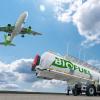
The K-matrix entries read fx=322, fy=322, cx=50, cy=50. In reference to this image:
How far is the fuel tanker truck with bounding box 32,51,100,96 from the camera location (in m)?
30.2

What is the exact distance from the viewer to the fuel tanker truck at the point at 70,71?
99.1ft

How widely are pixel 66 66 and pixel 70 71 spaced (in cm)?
65

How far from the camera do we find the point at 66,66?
3075 cm

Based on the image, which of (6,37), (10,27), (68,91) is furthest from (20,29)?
(68,91)

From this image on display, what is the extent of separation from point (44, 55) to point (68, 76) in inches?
121

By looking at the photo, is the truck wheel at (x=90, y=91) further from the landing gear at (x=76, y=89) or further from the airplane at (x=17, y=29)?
the airplane at (x=17, y=29)

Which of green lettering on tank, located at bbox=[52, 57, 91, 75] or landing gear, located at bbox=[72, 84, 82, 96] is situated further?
landing gear, located at bbox=[72, 84, 82, 96]

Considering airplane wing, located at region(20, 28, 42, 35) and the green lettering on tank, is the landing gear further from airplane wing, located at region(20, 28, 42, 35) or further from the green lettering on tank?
airplane wing, located at region(20, 28, 42, 35)

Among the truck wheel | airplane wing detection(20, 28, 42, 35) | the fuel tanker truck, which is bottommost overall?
the truck wheel

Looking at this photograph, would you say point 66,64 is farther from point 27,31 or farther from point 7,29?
point 7,29

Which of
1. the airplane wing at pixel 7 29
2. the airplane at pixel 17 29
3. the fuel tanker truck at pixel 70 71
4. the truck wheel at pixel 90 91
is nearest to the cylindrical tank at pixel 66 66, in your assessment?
the fuel tanker truck at pixel 70 71

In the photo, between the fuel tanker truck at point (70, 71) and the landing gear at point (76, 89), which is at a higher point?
the fuel tanker truck at point (70, 71)

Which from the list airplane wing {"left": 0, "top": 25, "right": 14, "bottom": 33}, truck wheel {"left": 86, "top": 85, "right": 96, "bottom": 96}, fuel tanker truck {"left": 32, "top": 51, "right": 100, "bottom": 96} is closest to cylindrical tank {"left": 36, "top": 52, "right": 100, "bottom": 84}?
fuel tanker truck {"left": 32, "top": 51, "right": 100, "bottom": 96}

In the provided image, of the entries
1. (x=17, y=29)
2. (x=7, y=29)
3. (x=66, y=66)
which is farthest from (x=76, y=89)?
(x=7, y=29)
